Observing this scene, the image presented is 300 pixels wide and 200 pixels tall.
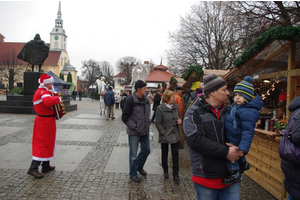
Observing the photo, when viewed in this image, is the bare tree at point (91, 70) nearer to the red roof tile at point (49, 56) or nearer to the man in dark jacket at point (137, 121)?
the red roof tile at point (49, 56)

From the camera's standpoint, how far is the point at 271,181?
4.34 m

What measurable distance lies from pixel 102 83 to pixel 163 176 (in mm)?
13539

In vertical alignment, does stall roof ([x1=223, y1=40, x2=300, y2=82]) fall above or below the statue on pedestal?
below

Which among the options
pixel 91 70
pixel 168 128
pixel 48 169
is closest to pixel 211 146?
pixel 168 128

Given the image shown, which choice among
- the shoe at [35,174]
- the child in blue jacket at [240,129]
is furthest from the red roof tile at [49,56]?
the child in blue jacket at [240,129]

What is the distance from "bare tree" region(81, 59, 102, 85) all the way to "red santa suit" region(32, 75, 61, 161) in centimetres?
7410

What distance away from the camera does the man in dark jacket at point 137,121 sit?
4.56m

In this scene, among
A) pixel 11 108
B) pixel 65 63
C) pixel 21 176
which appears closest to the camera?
pixel 21 176

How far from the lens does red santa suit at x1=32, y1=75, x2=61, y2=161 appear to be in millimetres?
4676

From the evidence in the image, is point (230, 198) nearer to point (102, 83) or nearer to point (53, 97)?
point (53, 97)

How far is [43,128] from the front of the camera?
473 cm

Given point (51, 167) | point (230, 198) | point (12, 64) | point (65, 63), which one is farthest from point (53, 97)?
point (65, 63)

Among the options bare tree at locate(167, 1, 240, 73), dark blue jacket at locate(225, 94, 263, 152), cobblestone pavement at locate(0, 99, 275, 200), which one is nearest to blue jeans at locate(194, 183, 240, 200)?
dark blue jacket at locate(225, 94, 263, 152)

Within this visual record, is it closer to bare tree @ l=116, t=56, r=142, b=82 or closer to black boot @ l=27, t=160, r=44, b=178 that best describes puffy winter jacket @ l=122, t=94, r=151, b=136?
black boot @ l=27, t=160, r=44, b=178
